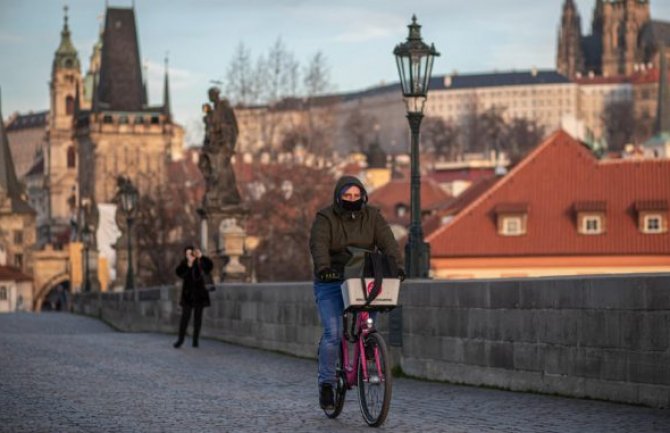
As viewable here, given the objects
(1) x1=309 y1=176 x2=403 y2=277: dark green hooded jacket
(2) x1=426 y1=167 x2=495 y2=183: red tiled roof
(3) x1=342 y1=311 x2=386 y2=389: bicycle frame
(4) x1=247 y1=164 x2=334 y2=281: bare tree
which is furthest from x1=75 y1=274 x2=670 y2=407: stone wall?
(2) x1=426 y1=167 x2=495 y2=183: red tiled roof

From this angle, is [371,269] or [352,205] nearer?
[371,269]

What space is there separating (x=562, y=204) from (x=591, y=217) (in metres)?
1.33

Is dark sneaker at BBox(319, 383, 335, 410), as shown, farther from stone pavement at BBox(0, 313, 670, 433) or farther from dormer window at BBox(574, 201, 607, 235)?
dormer window at BBox(574, 201, 607, 235)

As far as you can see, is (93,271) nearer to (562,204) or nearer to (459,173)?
(562,204)

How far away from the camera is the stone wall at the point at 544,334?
Result: 13.8 m

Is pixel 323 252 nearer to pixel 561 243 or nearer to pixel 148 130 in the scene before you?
pixel 561 243

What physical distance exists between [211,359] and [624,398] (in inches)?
355

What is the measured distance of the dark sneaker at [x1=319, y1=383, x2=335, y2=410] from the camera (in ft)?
43.6

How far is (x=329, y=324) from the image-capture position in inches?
522

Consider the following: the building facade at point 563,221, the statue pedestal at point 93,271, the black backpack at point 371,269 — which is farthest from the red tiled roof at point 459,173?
the black backpack at point 371,269

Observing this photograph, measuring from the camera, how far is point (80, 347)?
80.7 ft

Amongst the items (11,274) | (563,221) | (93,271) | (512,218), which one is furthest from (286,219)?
(11,274)

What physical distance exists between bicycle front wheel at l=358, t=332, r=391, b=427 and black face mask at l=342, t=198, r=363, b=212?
0.89m

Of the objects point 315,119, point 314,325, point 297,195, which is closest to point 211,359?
point 314,325
